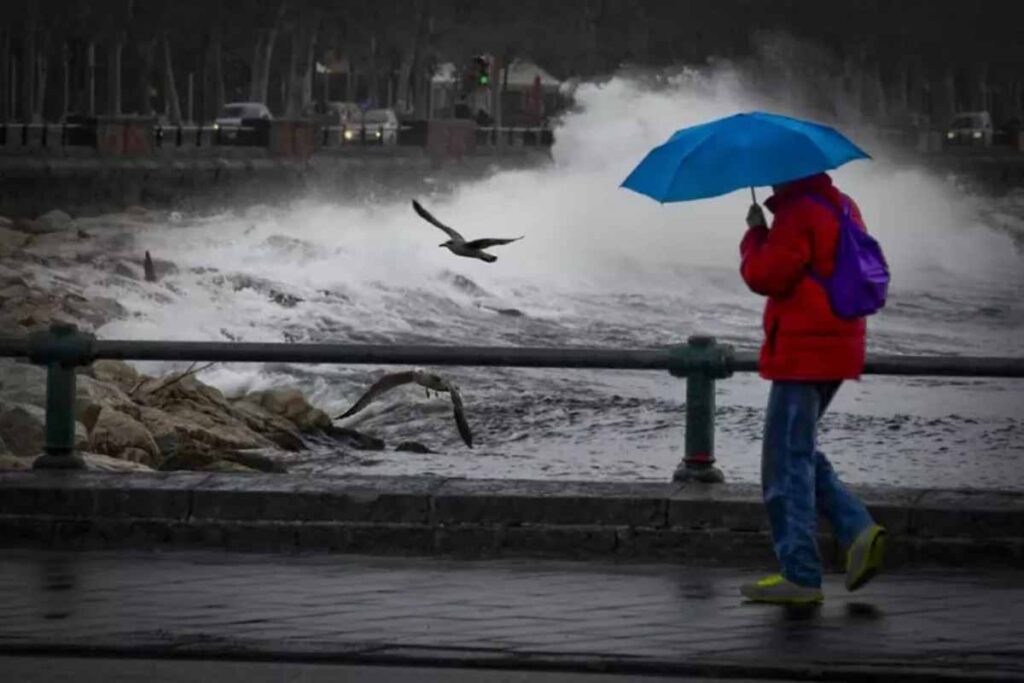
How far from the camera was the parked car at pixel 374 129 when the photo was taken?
78.0 meters

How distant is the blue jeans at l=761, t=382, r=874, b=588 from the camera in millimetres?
9086

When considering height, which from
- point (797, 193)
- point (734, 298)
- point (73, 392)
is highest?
point (797, 193)

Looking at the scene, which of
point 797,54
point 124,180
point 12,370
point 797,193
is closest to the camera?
point 797,193

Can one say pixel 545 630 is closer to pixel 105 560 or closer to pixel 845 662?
pixel 845 662

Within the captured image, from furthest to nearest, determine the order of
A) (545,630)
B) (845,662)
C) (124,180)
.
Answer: (124,180), (545,630), (845,662)

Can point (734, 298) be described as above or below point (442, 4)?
below

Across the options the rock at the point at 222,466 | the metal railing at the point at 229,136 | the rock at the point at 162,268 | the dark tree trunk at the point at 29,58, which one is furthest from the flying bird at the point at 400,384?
the dark tree trunk at the point at 29,58

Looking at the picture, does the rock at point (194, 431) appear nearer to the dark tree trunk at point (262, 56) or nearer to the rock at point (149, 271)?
the rock at point (149, 271)

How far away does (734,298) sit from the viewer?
61188mm

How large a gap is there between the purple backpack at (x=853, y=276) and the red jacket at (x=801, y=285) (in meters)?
0.02

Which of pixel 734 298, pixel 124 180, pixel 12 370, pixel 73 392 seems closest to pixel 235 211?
pixel 124 180

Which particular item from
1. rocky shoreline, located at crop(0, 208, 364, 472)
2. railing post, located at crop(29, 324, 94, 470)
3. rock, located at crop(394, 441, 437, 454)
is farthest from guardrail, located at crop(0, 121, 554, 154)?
railing post, located at crop(29, 324, 94, 470)

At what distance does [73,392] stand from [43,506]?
0.64 metres

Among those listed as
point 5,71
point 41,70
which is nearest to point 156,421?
point 5,71
